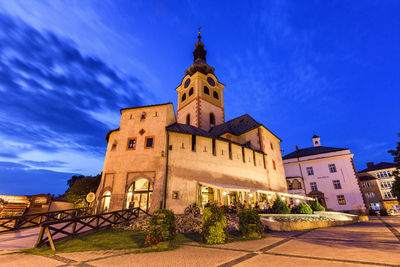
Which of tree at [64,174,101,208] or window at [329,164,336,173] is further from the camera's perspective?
window at [329,164,336,173]

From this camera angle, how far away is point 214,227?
855cm

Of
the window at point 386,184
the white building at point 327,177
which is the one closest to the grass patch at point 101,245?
the white building at point 327,177

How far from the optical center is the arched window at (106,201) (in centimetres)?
1714

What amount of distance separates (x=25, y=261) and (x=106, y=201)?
39.5 ft

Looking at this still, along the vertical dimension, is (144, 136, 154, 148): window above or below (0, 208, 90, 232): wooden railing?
above

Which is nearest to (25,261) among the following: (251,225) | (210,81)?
(251,225)

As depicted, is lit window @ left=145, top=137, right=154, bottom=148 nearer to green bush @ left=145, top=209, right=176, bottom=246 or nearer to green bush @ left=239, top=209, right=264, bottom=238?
green bush @ left=145, top=209, right=176, bottom=246

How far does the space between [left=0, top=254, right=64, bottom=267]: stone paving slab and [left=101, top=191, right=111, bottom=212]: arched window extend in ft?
34.7

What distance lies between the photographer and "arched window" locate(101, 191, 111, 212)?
56.2 ft

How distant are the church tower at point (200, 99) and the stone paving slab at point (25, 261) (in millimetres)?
25681

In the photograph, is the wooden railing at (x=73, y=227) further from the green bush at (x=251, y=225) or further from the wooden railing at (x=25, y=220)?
the green bush at (x=251, y=225)

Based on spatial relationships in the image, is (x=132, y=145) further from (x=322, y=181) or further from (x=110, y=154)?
(x=322, y=181)

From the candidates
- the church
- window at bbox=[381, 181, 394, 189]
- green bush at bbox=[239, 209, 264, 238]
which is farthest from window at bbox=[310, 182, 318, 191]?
green bush at bbox=[239, 209, 264, 238]

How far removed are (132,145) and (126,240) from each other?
1065cm
